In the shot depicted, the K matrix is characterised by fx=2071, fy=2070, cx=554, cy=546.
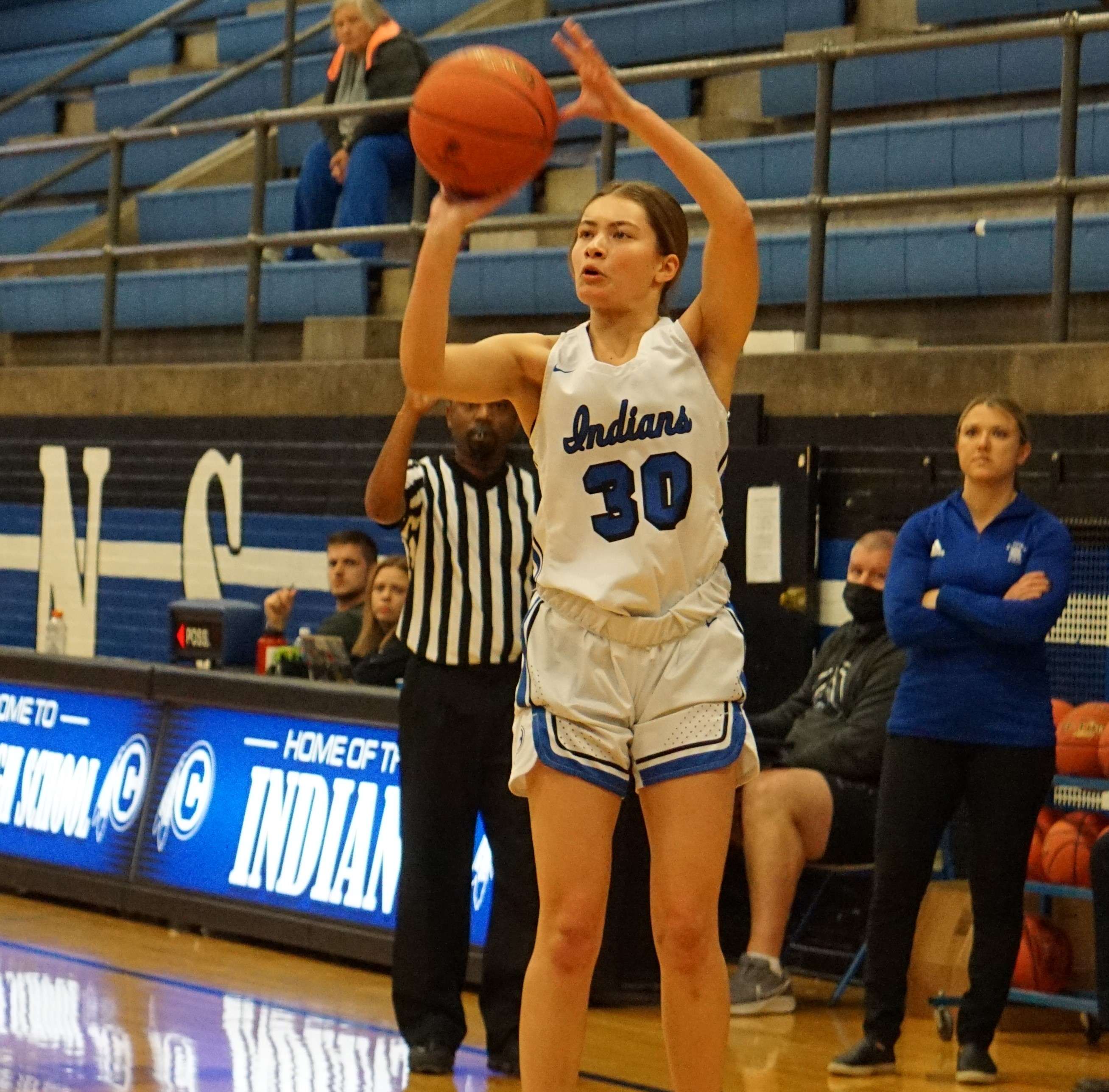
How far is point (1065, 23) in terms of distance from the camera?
6594 millimetres

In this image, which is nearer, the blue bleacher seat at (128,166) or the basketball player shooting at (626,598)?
the basketball player shooting at (626,598)

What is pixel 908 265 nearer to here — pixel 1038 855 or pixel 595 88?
pixel 1038 855

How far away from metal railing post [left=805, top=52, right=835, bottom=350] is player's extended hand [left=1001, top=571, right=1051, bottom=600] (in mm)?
1953

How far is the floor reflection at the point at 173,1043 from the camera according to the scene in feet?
17.1

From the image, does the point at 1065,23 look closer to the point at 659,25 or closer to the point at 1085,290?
the point at 1085,290

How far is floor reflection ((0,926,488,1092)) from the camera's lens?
17.1ft

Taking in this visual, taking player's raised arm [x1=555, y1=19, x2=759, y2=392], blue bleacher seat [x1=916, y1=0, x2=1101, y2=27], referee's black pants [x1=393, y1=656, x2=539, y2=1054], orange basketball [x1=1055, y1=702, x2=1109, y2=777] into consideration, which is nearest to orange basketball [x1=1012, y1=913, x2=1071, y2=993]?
orange basketball [x1=1055, y1=702, x2=1109, y2=777]

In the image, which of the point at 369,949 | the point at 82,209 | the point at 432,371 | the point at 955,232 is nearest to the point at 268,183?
the point at 82,209

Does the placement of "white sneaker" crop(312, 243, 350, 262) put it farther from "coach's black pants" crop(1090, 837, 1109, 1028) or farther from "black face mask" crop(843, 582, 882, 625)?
"coach's black pants" crop(1090, 837, 1109, 1028)

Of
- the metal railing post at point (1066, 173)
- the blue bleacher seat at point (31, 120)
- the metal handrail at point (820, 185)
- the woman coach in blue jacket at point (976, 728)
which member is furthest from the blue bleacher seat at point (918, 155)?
the blue bleacher seat at point (31, 120)

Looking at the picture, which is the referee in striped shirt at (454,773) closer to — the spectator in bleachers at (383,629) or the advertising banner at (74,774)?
the spectator in bleachers at (383,629)

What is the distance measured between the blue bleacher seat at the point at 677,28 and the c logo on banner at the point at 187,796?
4.58 metres

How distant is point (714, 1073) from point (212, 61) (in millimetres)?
11503

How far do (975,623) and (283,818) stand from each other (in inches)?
106
